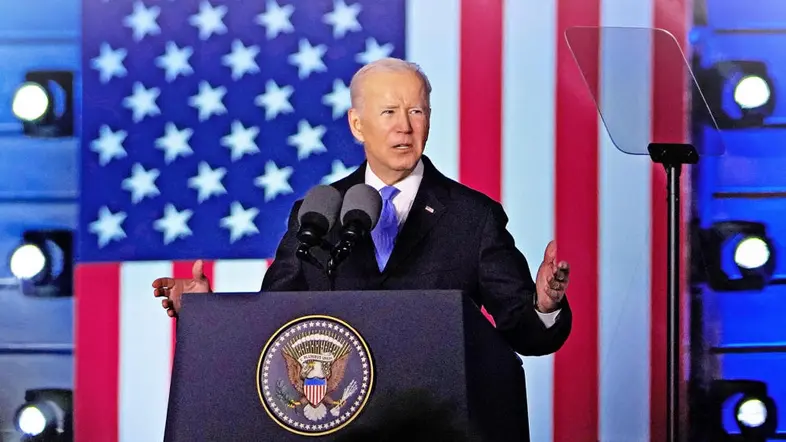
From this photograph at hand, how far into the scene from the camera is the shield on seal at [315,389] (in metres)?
1.60

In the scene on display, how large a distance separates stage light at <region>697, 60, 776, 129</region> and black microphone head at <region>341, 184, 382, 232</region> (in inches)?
65.3

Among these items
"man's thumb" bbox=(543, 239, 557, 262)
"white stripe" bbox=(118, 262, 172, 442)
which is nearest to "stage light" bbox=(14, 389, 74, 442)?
"white stripe" bbox=(118, 262, 172, 442)

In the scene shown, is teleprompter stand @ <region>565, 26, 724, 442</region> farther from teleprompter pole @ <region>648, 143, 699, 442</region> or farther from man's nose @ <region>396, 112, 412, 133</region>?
man's nose @ <region>396, 112, 412, 133</region>

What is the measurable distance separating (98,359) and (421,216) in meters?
1.26

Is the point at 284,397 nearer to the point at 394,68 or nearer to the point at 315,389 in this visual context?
the point at 315,389

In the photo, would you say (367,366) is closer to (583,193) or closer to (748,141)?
(583,193)

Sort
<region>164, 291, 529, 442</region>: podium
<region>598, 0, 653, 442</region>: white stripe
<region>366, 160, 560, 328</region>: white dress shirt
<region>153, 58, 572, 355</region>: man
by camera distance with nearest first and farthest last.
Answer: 1. <region>164, 291, 529, 442</region>: podium
2. <region>153, 58, 572, 355</region>: man
3. <region>366, 160, 560, 328</region>: white dress shirt
4. <region>598, 0, 653, 442</region>: white stripe

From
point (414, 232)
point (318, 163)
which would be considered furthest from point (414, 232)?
point (318, 163)

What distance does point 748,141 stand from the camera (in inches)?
121

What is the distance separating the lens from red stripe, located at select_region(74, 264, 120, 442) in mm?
3070

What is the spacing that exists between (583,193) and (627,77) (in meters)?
0.35

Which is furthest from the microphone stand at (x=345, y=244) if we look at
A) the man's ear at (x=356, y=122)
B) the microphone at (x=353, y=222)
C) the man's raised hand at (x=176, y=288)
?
the man's ear at (x=356, y=122)

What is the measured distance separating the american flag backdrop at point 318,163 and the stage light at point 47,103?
0.06 meters


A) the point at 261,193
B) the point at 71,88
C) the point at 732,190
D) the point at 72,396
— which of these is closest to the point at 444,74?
the point at 261,193
